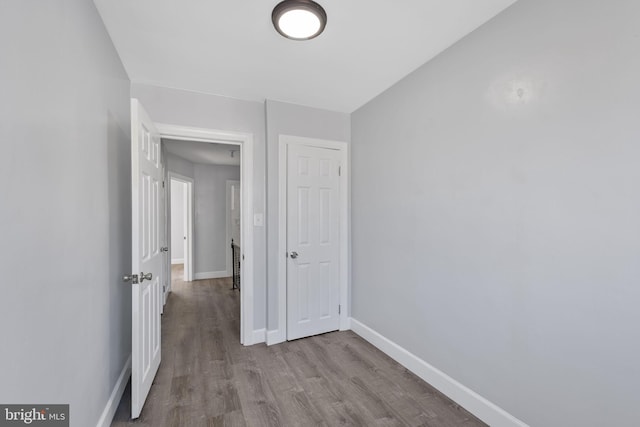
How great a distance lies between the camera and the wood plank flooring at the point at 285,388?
1.86 metres

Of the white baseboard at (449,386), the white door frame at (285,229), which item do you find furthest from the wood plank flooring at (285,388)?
the white door frame at (285,229)

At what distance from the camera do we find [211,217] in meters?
5.97

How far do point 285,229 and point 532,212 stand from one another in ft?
6.84

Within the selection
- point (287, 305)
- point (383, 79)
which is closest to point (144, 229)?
point (287, 305)

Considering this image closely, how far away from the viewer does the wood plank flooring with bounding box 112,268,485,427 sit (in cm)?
186

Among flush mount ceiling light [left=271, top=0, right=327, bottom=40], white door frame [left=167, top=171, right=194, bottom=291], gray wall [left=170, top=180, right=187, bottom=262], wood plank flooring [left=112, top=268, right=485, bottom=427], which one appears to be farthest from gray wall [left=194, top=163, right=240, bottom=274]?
flush mount ceiling light [left=271, top=0, right=327, bottom=40]

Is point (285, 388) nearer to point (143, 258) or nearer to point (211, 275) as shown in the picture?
point (143, 258)

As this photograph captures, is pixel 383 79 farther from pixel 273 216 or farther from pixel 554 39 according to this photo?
pixel 273 216

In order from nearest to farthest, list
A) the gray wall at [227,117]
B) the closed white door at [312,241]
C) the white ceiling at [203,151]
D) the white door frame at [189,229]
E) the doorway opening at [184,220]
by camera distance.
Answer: the gray wall at [227,117] → the closed white door at [312,241] → the white ceiling at [203,151] → the doorway opening at [184,220] → the white door frame at [189,229]

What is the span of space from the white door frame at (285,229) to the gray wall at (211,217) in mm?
3479

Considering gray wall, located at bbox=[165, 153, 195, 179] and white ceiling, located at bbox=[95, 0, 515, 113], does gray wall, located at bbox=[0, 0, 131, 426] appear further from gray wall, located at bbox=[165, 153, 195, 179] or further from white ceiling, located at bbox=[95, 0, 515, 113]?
gray wall, located at bbox=[165, 153, 195, 179]

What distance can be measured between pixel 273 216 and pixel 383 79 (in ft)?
5.40

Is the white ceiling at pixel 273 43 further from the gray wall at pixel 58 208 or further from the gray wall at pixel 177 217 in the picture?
the gray wall at pixel 177 217

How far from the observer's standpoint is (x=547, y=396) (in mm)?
1516
